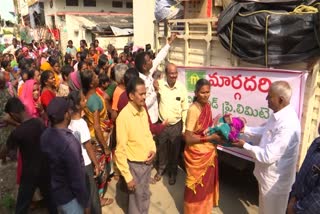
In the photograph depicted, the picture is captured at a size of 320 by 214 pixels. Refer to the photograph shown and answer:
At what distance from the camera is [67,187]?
245 centimetres

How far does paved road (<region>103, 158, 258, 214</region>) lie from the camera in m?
3.76

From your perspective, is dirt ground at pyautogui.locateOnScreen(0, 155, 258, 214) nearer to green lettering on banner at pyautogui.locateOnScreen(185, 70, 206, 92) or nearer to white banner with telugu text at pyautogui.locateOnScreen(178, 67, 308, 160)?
white banner with telugu text at pyautogui.locateOnScreen(178, 67, 308, 160)

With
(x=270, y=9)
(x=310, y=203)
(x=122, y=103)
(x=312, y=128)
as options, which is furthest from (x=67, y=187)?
(x=270, y=9)

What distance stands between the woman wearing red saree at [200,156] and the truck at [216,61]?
0.70 metres

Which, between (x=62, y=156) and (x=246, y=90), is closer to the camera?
(x=62, y=156)

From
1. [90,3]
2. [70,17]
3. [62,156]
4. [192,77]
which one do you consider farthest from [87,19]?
[62,156]

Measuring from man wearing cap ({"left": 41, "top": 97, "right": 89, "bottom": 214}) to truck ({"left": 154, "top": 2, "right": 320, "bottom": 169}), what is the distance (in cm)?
215

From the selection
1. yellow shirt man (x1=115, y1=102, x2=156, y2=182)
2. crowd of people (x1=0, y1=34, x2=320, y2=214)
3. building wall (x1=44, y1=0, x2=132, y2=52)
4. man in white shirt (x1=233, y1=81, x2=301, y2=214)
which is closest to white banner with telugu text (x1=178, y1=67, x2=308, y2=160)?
crowd of people (x1=0, y1=34, x2=320, y2=214)

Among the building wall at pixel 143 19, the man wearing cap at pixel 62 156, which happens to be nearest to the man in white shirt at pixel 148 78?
the man wearing cap at pixel 62 156

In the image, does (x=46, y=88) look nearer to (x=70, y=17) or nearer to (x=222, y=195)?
(x=222, y=195)

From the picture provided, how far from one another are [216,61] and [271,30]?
97 cm

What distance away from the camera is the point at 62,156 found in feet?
7.53

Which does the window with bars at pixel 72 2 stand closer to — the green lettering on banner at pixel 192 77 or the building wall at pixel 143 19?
the building wall at pixel 143 19

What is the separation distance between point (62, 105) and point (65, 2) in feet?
78.5
